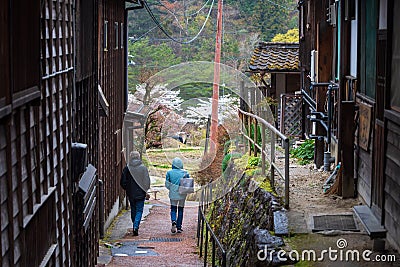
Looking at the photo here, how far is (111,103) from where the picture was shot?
730 inches

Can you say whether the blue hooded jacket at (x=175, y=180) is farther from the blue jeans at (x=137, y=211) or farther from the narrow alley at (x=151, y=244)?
the narrow alley at (x=151, y=244)

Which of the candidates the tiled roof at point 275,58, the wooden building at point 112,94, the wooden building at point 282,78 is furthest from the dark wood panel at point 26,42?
the tiled roof at point 275,58

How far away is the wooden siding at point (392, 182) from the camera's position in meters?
8.01

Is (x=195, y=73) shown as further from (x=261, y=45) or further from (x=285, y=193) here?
(x=285, y=193)

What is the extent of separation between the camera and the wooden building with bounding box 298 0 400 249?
8359 mm

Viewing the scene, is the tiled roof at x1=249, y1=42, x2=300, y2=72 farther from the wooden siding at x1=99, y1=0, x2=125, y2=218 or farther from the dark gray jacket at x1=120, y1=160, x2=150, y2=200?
the dark gray jacket at x1=120, y1=160, x2=150, y2=200

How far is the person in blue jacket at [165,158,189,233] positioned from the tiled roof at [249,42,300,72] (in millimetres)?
7253

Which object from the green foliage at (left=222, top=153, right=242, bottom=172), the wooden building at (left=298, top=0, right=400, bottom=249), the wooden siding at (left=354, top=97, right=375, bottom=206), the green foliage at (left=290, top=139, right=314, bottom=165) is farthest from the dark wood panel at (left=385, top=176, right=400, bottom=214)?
the green foliage at (left=222, top=153, right=242, bottom=172)

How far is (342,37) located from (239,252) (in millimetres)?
4567

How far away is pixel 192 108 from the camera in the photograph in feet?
99.0

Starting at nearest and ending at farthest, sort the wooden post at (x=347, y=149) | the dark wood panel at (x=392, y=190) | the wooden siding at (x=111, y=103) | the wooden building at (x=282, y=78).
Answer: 1. the dark wood panel at (x=392, y=190)
2. the wooden post at (x=347, y=149)
3. the wooden siding at (x=111, y=103)
4. the wooden building at (x=282, y=78)

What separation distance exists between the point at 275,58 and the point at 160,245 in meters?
11.3

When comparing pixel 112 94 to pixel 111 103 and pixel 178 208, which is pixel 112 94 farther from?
pixel 178 208

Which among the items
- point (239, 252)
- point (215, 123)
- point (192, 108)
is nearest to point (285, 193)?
point (239, 252)
